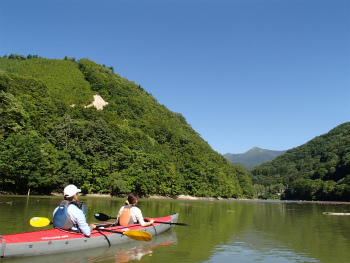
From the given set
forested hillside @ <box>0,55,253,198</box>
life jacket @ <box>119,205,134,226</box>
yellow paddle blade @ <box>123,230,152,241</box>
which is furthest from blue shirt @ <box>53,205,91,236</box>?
forested hillside @ <box>0,55,253,198</box>

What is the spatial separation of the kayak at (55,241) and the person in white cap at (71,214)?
210 mm

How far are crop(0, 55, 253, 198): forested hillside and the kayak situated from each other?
124 feet

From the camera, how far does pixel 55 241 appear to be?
10086 millimetres

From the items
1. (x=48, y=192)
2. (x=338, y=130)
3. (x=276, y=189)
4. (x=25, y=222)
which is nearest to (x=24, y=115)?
(x=48, y=192)

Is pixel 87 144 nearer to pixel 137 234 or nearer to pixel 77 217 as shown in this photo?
pixel 137 234

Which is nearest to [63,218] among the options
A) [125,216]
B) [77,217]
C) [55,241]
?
[77,217]

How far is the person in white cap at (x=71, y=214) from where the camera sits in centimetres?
1009

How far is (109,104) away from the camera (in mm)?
109312

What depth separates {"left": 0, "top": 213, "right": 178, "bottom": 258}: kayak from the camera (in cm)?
923

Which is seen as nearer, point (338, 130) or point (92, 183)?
point (92, 183)

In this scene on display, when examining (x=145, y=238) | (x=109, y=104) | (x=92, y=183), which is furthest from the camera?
(x=109, y=104)

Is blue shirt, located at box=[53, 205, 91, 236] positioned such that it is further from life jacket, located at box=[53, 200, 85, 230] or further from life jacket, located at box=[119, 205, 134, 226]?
life jacket, located at box=[119, 205, 134, 226]

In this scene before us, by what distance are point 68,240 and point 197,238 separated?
22.2 feet

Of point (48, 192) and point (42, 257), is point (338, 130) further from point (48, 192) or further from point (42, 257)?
point (42, 257)
